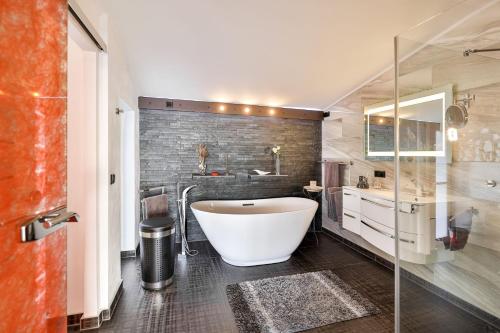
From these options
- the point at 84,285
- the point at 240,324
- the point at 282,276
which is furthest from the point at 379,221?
the point at 84,285

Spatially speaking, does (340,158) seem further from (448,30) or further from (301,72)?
(448,30)

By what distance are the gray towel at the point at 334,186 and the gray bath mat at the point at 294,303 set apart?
129 cm

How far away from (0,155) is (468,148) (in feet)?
10.2

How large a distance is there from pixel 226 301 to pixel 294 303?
651 mm

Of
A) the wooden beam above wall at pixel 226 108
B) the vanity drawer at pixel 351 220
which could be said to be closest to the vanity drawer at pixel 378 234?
the vanity drawer at pixel 351 220

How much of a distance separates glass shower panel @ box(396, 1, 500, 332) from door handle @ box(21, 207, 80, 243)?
2231 mm

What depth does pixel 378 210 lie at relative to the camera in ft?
9.06

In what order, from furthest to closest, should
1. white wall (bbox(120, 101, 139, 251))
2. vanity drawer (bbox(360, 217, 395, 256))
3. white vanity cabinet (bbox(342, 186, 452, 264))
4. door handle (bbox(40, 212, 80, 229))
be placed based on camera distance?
1. white wall (bbox(120, 101, 139, 251))
2. vanity drawer (bbox(360, 217, 395, 256))
3. white vanity cabinet (bbox(342, 186, 452, 264))
4. door handle (bbox(40, 212, 80, 229))

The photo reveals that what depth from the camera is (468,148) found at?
213 centimetres

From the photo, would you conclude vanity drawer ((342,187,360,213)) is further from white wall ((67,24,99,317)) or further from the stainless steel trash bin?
white wall ((67,24,99,317))

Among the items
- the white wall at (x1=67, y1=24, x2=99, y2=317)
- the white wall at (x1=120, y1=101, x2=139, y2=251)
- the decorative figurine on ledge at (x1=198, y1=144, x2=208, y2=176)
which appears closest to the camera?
the white wall at (x1=67, y1=24, x2=99, y2=317)

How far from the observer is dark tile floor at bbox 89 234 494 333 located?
1.90m

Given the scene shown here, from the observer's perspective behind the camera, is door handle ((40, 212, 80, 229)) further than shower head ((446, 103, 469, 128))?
No

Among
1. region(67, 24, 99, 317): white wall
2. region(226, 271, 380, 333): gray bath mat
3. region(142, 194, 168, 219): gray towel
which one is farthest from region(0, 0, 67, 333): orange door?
region(142, 194, 168, 219): gray towel
